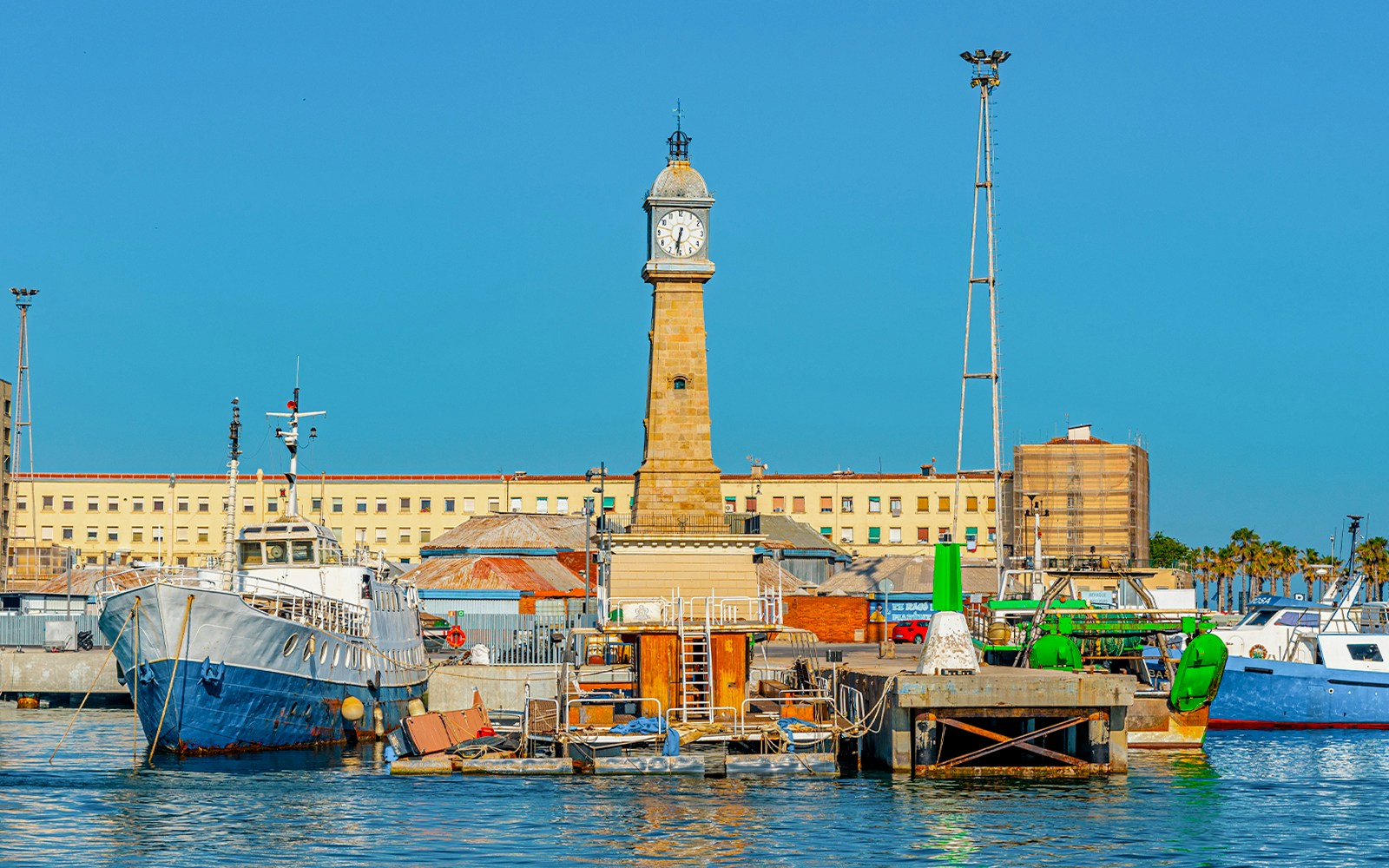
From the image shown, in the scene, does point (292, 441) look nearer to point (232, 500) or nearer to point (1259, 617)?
point (232, 500)

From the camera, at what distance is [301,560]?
151 ft

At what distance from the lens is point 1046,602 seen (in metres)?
45.2

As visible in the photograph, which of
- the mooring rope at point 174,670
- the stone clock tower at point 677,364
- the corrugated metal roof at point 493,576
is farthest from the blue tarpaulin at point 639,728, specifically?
the corrugated metal roof at point 493,576

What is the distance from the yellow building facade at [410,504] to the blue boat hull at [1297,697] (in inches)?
2797

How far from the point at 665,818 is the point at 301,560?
19.3 metres

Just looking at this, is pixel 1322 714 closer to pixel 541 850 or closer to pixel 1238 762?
pixel 1238 762

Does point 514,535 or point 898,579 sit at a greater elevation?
point 514,535

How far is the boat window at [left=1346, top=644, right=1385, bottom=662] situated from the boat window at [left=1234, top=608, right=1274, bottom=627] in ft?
9.95

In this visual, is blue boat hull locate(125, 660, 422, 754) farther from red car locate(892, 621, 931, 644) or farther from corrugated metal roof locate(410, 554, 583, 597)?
red car locate(892, 621, 931, 644)

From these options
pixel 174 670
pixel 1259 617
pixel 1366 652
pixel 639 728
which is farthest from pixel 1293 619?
pixel 174 670

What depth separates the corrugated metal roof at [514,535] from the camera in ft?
303

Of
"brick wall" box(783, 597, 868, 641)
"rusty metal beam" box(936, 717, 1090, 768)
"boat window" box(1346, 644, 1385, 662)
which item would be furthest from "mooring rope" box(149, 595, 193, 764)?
"brick wall" box(783, 597, 868, 641)

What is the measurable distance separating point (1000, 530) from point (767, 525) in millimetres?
41212

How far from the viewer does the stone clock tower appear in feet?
196
